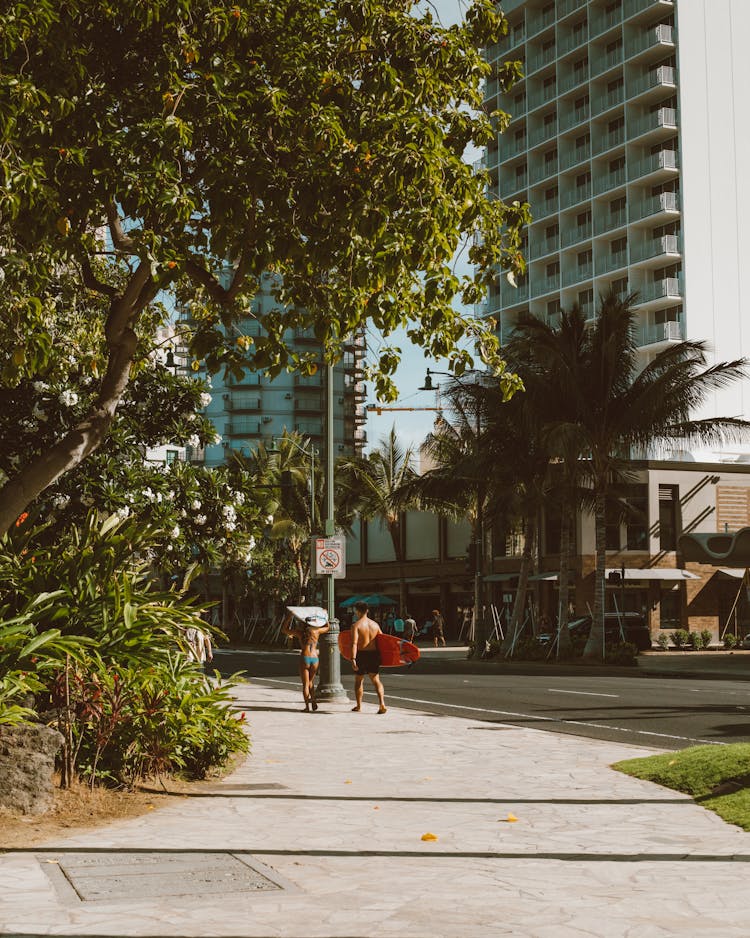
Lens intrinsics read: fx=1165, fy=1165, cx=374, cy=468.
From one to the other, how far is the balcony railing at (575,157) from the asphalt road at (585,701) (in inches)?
1801

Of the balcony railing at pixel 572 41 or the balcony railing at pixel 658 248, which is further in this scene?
the balcony railing at pixel 572 41

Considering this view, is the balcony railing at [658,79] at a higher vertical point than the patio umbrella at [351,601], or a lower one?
higher

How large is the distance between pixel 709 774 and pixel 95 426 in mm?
5932

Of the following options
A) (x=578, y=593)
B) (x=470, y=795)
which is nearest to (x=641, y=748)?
(x=470, y=795)

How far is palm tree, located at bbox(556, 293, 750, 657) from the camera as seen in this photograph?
32500 millimetres

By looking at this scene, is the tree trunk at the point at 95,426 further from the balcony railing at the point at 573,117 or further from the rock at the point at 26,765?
the balcony railing at the point at 573,117

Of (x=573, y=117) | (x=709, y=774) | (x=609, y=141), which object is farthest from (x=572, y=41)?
(x=709, y=774)

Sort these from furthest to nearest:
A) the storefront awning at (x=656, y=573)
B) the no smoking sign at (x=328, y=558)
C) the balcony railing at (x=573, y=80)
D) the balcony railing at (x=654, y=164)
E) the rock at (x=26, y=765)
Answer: the balcony railing at (x=573, y=80) → the balcony railing at (x=654, y=164) → the storefront awning at (x=656, y=573) → the no smoking sign at (x=328, y=558) → the rock at (x=26, y=765)

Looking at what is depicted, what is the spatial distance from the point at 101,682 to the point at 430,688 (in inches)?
614

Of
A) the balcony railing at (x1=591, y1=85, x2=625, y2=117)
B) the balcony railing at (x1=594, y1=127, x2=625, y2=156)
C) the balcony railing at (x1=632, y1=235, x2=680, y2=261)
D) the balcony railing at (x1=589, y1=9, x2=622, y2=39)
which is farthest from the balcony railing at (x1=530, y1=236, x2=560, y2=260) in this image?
the balcony railing at (x1=589, y1=9, x2=622, y2=39)

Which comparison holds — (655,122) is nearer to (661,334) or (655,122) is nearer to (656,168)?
(656,168)

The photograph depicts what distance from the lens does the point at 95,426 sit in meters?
9.72

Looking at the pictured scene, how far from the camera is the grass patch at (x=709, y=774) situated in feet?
28.2

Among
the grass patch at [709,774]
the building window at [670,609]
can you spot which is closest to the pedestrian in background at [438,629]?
the building window at [670,609]
